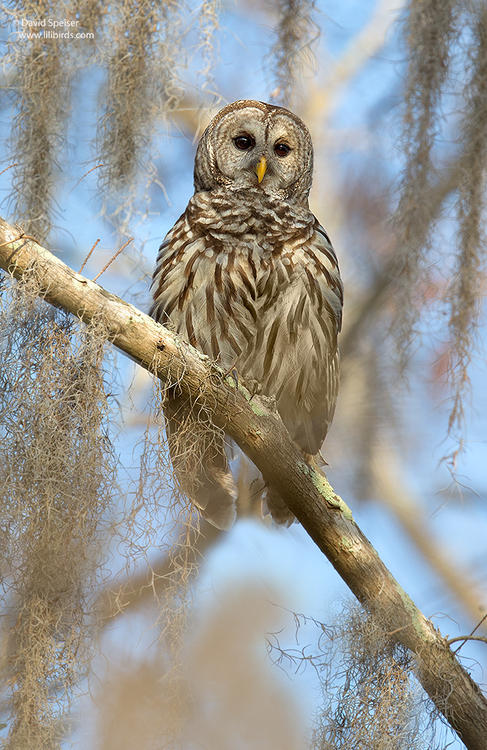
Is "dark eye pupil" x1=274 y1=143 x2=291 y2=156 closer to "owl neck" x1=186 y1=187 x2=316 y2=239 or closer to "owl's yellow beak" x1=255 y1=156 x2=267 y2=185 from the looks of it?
"owl's yellow beak" x1=255 y1=156 x2=267 y2=185

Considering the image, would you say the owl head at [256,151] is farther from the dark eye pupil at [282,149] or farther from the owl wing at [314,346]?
the owl wing at [314,346]

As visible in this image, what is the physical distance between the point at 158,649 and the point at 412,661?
0.81 metres

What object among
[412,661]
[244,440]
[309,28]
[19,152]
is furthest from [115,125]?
[412,661]

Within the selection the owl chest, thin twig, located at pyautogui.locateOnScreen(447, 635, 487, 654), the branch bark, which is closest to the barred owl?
the owl chest

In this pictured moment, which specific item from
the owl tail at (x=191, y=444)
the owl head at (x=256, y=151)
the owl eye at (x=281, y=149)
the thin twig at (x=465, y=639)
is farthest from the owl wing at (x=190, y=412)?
the thin twig at (x=465, y=639)

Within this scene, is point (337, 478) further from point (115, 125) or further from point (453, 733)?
point (115, 125)

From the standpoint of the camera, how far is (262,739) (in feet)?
9.51

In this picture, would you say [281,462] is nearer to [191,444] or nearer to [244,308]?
[191,444]

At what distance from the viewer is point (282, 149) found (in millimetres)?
4387

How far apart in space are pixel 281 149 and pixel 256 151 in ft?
0.45

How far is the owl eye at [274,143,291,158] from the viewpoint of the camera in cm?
437

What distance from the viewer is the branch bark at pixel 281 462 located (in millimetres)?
2748

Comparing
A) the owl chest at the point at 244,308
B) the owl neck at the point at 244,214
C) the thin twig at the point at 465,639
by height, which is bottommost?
the thin twig at the point at 465,639

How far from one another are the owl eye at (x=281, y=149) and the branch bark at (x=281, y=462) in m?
1.62
